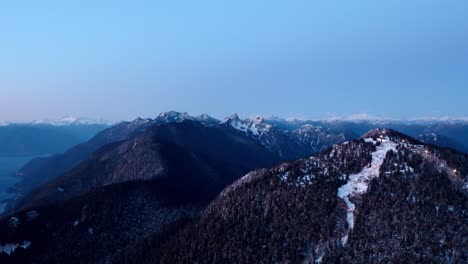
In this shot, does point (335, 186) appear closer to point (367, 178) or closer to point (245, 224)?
point (367, 178)

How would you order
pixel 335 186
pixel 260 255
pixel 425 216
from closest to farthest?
pixel 425 216, pixel 260 255, pixel 335 186

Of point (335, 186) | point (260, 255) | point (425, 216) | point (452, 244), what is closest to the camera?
point (452, 244)

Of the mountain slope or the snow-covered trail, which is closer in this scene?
the mountain slope

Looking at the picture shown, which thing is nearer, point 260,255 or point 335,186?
point 260,255

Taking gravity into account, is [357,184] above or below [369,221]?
above

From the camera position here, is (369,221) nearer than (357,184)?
Yes

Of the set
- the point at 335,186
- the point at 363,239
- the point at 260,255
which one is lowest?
the point at 260,255

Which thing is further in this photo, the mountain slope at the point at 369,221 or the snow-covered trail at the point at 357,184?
the snow-covered trail at the point at 357,184

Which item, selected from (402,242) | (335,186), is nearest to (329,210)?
(335,186)
